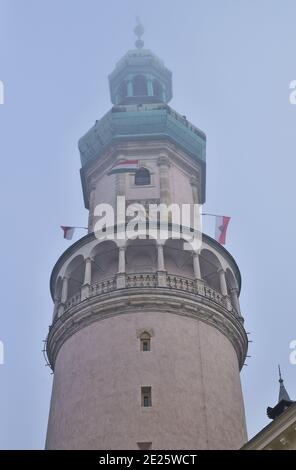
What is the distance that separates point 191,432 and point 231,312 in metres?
6.38

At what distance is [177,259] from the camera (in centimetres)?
3425

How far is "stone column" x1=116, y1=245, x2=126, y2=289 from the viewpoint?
3159 centimetres

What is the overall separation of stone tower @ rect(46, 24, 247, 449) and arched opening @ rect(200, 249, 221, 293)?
43 millimetres

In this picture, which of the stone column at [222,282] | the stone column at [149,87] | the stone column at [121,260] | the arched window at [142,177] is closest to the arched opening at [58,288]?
the stone column at [121,260]

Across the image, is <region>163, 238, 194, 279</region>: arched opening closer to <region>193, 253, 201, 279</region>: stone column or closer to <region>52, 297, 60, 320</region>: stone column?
<region>193, 253, 201, 279</region>: stone column

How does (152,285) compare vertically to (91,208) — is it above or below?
below

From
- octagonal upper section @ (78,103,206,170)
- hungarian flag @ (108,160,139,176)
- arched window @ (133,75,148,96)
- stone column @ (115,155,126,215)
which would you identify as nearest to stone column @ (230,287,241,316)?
stone column @ (115,155,126,215)

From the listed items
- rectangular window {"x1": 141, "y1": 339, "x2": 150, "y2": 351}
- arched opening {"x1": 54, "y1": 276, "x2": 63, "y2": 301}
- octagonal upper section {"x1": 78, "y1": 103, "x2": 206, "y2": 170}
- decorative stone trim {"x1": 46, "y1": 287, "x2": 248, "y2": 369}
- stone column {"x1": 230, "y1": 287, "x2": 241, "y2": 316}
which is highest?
octagonal upper section {"x1": 78, "y1": 103, "x2": 206, "y2": 170}

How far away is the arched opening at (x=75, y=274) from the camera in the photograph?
112ft

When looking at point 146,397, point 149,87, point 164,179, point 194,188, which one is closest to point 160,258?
point 146,397

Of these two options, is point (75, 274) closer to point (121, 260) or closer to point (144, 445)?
point (121, 260)

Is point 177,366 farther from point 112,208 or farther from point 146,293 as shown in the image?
point 112,208

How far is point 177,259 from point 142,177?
5858 mm

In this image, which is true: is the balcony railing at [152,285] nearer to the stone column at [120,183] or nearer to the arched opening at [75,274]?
the arched opening at [75,274]
